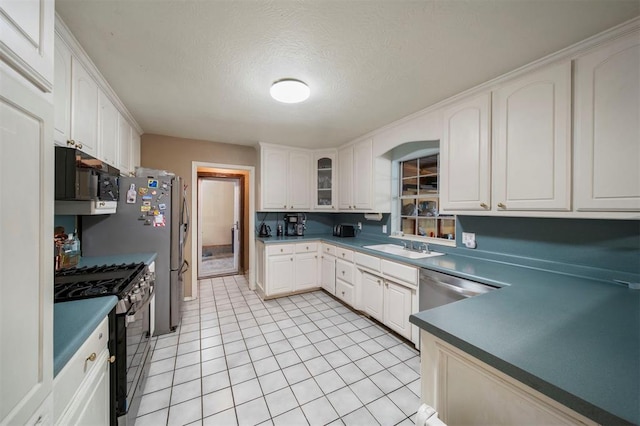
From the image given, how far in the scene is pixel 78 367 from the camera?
0.89m

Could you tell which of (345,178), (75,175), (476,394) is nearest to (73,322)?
(75,175)

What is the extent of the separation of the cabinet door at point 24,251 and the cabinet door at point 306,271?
290cm

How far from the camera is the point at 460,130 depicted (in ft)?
6.70

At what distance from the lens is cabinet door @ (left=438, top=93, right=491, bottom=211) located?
1.86 meters

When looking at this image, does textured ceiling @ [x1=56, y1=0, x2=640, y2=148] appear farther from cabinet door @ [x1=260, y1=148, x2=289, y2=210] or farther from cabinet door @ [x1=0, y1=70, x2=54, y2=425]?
cabinet door @ [x1=260, y1=148, x2=289, y2=210]

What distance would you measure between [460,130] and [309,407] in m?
2.45

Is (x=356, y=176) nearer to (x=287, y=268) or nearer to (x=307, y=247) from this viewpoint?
(x=307, y=247)

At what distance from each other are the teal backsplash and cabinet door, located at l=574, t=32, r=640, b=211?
34 centimetres

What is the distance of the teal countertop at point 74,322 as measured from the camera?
788 millimetres

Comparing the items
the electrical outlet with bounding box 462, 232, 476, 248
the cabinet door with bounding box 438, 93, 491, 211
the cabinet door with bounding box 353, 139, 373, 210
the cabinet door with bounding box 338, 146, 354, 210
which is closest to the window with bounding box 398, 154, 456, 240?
the electrical outlet with bounding box 462, 232, 476, 248

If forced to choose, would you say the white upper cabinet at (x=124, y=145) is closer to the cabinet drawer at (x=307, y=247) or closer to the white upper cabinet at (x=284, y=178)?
the white upper cabinet at (x=284, y=178)

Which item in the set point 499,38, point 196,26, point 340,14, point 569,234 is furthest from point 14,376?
point 569,234

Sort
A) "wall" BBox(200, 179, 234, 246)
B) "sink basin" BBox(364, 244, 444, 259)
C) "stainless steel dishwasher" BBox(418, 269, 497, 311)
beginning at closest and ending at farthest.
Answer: "stainless steel dishwasher" BBox(418, 269, 497, 311), "sink basin" BBox(364, 244, 444, 259), "wall" BBox(200, 179, 234, 246)

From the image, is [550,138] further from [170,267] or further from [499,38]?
[170,267]
